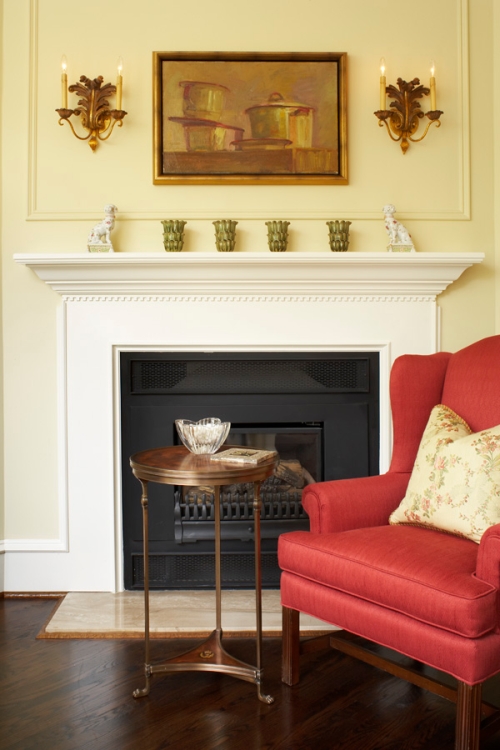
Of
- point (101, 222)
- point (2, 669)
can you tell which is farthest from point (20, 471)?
point (101, 222)

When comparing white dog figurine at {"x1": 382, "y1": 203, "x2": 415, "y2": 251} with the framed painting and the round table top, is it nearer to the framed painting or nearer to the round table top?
the framed painting

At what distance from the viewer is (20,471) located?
3023 mm

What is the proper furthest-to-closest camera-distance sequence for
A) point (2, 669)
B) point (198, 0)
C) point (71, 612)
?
point (198, 0), point (71, 612), point (2, 669)

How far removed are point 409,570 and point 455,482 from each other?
36cm

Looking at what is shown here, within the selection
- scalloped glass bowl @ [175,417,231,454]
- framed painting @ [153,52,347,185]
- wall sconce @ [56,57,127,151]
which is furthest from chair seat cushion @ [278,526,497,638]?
wall sconce @ [56,57,127,151]

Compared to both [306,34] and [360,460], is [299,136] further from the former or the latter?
[360,460]

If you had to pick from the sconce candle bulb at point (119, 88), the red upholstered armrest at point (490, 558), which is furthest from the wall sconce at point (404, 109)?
the red upholstered armrest at point (490, 558)

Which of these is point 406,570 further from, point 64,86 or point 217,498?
point 64,86

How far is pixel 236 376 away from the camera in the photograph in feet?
9.89

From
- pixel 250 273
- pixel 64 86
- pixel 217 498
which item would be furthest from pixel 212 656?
pixel 64 86

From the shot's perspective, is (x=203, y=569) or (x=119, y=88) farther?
(x=203, y=569)

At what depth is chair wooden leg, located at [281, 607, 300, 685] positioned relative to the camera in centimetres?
220

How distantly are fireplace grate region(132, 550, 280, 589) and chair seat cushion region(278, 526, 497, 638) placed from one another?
2.85 ft

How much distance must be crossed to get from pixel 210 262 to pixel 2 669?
5.40 feet
